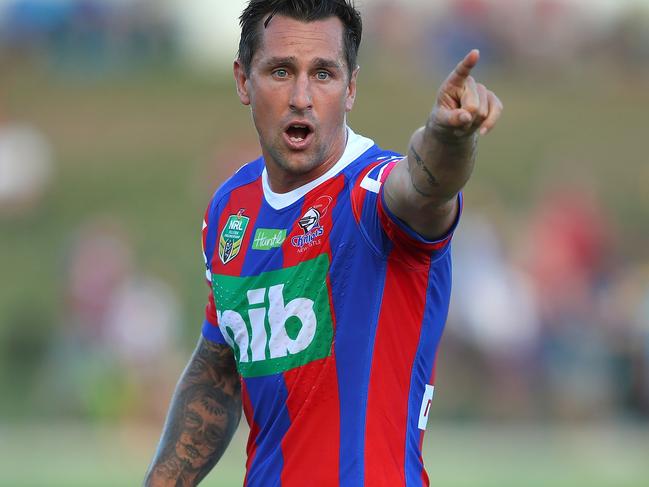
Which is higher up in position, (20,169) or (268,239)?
(20,169)

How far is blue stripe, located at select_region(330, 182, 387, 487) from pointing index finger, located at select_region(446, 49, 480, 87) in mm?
680

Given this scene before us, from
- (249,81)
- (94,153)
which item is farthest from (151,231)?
(249,81)

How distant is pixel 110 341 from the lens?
507 inches

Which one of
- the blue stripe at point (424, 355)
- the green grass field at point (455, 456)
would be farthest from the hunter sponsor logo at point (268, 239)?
the green grass field at point (455, 456)

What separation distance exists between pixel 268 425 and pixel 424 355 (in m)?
0.53

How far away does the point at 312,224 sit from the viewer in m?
3.67

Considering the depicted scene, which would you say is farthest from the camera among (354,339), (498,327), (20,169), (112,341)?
(20,169)

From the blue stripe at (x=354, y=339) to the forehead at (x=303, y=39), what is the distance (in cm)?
52

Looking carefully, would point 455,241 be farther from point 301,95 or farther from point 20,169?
point 301,95

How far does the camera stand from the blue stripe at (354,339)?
3.54m

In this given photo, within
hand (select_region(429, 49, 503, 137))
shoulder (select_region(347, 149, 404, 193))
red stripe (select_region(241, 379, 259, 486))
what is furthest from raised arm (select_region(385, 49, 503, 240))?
red stripe (select_region(241, 379, 259, 486))

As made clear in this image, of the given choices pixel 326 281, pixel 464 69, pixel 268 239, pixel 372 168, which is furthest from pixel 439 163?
pixel 268 239

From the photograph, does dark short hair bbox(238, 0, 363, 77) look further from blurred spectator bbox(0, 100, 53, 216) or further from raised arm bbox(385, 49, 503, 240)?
blurred spectator bbox(0, 100, 53, 216)

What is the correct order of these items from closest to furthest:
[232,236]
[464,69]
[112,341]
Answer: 1. [464,69]
2. [232,236]
3. [112,341]
